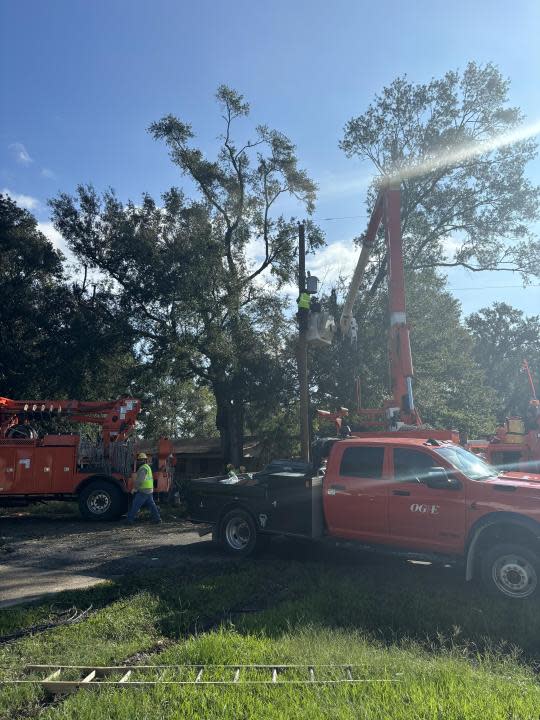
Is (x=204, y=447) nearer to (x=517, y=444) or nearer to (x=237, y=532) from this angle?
(x=517, y=444)

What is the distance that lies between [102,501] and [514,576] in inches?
423

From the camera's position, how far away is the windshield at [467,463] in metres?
7.66

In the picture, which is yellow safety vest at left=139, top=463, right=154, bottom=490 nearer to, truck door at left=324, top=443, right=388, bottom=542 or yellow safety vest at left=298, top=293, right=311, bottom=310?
yellow safety vest at left=298, top=293, right=311, bottom=310

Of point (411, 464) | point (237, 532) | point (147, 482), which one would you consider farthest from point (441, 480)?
point (147, 482)

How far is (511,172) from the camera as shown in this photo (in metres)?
25.2

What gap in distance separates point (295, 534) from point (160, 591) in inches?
89.9

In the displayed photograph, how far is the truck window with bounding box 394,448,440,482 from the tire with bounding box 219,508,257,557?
265 cm

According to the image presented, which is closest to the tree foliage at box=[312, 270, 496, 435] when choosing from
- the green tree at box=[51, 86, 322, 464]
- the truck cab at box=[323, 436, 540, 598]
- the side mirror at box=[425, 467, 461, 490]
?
the green tree at box=[51, 86, 322, 464]

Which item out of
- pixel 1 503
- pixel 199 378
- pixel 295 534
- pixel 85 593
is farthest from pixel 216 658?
pixel 199 378

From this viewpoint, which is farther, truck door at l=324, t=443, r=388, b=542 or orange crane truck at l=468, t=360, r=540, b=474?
orange crane truck at l=468, t=360, r=540, b=474

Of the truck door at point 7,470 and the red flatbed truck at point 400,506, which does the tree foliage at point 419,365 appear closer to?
the truck door at point 7,470

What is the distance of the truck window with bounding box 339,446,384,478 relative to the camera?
823 cm

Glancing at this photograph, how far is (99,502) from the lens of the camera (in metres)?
14.7

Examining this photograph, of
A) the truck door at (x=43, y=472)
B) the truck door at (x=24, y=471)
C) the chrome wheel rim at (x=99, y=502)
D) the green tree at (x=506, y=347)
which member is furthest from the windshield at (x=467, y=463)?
the green tree at (x=506, y=347)
